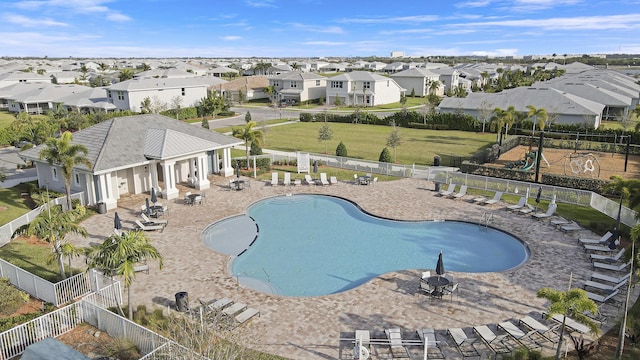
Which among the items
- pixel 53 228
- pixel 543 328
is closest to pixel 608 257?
pixel 543 328

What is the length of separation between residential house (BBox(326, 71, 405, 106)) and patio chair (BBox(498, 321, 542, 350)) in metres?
67.2

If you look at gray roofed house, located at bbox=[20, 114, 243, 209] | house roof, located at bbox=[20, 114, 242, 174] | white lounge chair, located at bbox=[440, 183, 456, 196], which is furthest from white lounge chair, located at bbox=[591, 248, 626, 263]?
house roof, located at bbox=[20, 114, 242, 174]

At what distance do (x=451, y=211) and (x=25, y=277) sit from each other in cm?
2170

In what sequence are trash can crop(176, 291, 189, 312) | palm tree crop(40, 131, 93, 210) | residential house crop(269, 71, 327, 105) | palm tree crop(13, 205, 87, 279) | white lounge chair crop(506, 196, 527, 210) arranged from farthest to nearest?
1. residential house crop(269, 71, 327, 105)
2. white lounge chair crop(506, 196, 527, 210)
3. palm tree crop(40, 131, 93, 210)
4. palm tree crop(13, 205, 87, 279)
5. trash can crop(176, 291, 189, 312)

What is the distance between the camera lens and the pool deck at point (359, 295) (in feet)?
47.1

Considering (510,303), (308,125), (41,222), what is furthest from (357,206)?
(308,125)

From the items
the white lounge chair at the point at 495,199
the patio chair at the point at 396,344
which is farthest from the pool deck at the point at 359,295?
the white lounge chair at the point at 495,199

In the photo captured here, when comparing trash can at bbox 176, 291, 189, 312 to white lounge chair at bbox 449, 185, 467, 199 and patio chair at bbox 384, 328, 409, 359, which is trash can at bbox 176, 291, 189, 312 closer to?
patio chair at bbox 384, 328, 409, 359

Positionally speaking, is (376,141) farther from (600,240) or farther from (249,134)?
(600,240)

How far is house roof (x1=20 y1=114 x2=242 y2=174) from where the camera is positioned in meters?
27.0

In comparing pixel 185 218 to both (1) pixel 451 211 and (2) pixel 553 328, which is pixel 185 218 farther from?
(2) pixel 553 328

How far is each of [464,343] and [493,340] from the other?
34.7 inches

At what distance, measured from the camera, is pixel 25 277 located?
54.7 feet

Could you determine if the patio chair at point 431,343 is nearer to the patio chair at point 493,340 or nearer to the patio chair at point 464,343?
the patio chair at point 464,343
